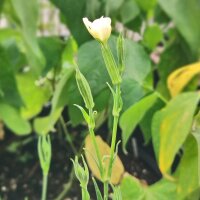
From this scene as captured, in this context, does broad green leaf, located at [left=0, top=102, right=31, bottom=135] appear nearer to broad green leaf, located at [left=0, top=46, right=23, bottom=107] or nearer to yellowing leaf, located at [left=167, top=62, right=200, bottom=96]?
broad green leaf, located at [left=0, top=46, right=23, bottom=107]

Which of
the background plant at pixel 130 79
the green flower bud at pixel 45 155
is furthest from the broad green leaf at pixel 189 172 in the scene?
the green flower bud at pixel 45 155

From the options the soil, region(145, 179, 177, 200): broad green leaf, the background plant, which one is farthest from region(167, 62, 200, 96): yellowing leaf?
the soil

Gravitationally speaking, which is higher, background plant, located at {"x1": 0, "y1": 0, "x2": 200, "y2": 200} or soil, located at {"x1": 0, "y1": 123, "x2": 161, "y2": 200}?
background plant, located at {"x1": 0, "y1": 0, "x2": 200, "y2": 200}

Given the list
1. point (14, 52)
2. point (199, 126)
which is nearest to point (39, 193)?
point (14, 52)

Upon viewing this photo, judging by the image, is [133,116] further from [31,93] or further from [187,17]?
[31,93]

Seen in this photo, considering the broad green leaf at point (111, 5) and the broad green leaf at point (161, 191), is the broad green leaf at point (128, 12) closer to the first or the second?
the broad green leaf at point (111, 5)

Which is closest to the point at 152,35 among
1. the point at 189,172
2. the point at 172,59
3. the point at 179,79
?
the point at 172,59

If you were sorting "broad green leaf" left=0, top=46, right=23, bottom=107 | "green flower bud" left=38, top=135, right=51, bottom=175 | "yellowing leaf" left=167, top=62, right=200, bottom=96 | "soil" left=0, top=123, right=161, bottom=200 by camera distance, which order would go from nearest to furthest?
"green flower bud" left=38, top=135, right=51, bottom=175 → "yellowing leaf" left=167, top=62, right=200, bottom=96 → "broad green leaf" left=0, top=46, right=23, bottom=107 → "soil" left=0, top=123, right=161, bottom=200
